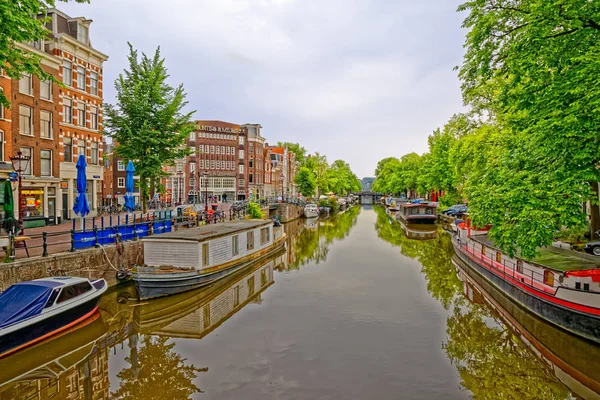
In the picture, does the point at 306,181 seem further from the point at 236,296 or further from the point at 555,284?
the point at 555,284

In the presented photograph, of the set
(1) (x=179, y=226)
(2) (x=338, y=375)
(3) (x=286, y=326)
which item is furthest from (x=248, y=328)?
(1) (x=179, y=226)

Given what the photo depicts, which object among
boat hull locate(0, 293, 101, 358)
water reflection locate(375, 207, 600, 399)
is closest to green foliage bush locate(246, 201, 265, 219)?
water reflection locate(375, 207, 600, 399)

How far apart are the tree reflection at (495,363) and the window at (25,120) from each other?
27903 millimetres

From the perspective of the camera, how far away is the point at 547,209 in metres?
10.9

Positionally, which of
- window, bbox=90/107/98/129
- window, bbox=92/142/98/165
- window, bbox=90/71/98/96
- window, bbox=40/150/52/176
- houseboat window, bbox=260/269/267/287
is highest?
window, bbox=90/71/98/96

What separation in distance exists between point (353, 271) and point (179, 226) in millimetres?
12374

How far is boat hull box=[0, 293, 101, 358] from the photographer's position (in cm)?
1042

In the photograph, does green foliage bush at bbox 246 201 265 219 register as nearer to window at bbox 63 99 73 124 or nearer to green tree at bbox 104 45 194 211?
green tree at bbox 104 45 194 211

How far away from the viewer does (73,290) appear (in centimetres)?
1264

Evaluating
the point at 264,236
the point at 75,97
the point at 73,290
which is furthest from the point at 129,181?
the point at 73,290

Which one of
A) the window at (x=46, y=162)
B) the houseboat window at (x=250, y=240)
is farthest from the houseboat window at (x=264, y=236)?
the window at (x=46, y=162)

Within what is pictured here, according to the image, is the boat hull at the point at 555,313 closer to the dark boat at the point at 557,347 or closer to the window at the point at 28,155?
the dark boat at the point at 557,347

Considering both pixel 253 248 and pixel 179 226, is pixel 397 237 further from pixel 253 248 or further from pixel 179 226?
pixel 179 226

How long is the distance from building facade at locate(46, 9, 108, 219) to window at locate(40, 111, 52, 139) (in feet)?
3.01
